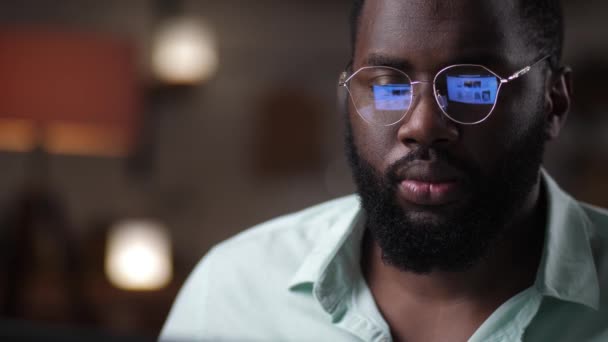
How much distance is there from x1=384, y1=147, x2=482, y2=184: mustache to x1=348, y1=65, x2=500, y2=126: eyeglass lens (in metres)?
0.05

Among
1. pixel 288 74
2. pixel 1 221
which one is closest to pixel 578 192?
pixel 288 74

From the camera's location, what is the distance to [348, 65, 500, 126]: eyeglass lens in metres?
0.98

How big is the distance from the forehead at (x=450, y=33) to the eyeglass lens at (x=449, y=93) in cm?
2

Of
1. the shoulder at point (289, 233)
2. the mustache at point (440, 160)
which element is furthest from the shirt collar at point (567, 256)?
the shoulder at point (289, 233)

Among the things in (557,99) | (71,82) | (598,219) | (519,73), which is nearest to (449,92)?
(519,73)

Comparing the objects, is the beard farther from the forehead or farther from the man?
the forehead

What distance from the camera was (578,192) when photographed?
157 inches

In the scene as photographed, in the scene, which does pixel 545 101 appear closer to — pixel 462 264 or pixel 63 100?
pixel 462 264

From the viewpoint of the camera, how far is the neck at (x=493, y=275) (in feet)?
3.45

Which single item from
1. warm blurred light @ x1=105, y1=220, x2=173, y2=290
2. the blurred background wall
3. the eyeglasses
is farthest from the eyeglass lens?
the blurred background wall

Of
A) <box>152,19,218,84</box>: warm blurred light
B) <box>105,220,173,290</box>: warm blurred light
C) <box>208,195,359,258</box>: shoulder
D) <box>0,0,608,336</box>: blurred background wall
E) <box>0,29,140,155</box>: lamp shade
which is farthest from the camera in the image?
<box>0,0,608,336</box>: blurred background wall

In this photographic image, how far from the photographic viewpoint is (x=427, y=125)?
0.97m

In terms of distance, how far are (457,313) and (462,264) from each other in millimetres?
67

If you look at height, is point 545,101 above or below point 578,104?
above
